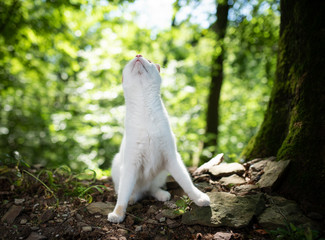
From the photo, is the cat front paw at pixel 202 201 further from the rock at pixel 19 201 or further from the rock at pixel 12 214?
the rock at pixel 19 201

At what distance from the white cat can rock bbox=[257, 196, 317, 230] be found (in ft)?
1.65

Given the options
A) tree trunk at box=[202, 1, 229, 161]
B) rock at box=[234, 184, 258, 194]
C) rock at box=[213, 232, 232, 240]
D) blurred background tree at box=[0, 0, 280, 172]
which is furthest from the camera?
tree trunk at box=[202, 1, 229, 161]

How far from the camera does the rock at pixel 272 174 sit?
194cm

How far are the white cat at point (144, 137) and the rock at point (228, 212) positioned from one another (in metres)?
0.12

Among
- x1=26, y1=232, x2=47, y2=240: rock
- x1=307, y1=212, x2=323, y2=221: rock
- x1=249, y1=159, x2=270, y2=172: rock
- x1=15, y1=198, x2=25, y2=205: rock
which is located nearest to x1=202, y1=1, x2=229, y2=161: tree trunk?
x1=249, y1=159, x2=270, y2=172: rock

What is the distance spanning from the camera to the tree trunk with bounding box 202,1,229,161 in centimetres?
531

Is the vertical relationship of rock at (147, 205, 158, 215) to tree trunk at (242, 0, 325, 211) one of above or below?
below

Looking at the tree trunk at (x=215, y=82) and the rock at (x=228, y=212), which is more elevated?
the tree trunk at (x=215, y=82)

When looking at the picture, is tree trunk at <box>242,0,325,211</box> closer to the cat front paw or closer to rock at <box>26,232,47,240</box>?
the cat front paw

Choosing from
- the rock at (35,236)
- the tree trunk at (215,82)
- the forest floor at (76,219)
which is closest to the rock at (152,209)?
the forest floor at (76,219)

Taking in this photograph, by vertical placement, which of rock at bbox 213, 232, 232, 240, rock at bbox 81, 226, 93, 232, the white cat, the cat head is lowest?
rock at bbox 81, 226, 93, 232

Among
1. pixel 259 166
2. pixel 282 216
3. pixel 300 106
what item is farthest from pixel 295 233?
pixel 300 106

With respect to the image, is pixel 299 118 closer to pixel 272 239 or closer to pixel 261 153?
pixel 261 153

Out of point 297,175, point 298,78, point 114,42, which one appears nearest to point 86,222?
point 297,175
